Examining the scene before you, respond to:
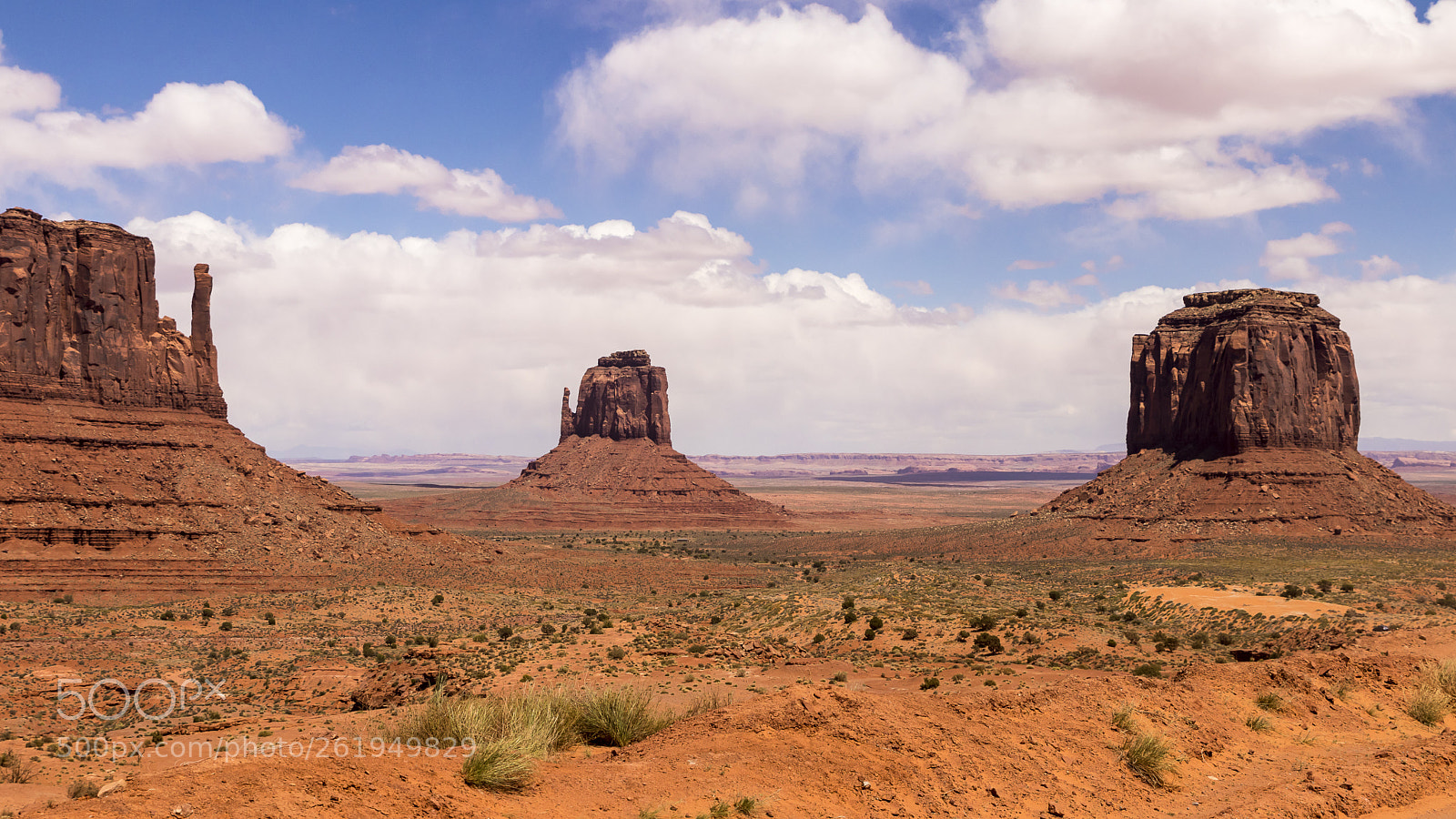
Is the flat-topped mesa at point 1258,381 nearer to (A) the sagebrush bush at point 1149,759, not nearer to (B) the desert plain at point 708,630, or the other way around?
(B) the desert plain at point 708,630

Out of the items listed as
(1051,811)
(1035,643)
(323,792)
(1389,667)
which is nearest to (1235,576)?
(1035,643)

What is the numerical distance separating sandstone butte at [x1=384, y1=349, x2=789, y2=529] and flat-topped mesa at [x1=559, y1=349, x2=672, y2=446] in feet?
0.49

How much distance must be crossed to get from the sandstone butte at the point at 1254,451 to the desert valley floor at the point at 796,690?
42.2 feet

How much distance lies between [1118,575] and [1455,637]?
31.0m

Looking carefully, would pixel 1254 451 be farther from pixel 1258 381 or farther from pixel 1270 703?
pixel 1270 703

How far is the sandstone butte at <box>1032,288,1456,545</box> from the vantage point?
79.4 metres

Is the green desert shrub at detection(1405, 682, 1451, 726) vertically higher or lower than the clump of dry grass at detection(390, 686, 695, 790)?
lower

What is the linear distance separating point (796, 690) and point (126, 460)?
55565 millimetres

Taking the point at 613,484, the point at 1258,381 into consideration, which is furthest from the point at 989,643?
the point at 613,484

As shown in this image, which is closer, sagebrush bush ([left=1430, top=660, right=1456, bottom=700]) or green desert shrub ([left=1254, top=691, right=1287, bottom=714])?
green desert shrub ([left=1254, top=691, right=1287, bottom=714])

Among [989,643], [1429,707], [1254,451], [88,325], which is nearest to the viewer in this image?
[1429,707]

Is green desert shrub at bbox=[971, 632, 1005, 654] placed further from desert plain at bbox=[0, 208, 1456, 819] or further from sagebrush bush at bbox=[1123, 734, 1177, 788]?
sagebrush bush at bbox=[1123, 734, 1177, 788]

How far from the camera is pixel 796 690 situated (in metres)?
16.7

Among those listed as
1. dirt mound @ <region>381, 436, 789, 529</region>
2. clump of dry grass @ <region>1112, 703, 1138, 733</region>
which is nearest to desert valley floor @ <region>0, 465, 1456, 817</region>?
clump of dry grass @ <region>1112, 703, 1138, 733</region>
